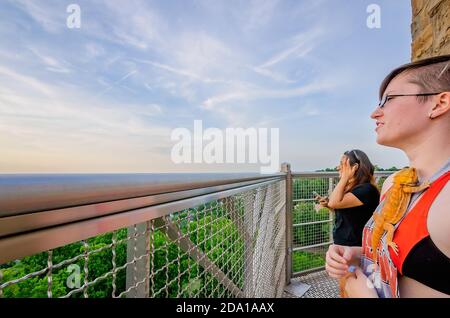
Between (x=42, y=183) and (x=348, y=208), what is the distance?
6.79 feet

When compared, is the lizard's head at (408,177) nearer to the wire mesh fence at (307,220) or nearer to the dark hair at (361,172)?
the dark hair at (361,172)

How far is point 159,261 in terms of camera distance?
71 cm

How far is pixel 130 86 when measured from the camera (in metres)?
7.84

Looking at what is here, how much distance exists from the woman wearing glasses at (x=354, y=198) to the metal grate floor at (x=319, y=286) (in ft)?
4.39

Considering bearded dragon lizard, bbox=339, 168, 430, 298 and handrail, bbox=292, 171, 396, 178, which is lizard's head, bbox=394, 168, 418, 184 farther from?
handrail, bbox=292, 171, 396, 178

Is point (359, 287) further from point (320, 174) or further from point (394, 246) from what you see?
point (320, 174)

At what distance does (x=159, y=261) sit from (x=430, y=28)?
2.61 meters

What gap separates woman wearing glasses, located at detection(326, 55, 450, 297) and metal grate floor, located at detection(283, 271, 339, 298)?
8.41ft

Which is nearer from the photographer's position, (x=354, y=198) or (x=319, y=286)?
(x=354, y=198)

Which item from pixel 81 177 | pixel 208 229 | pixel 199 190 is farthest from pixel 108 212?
pixel 208 229

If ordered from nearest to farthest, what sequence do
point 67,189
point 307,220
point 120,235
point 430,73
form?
point 67,189 < point 120,235 < point 430,73 < point 307,220

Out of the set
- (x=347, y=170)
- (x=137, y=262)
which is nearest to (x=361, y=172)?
(x=347, y=170)

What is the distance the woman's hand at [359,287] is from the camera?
0.65 meters
